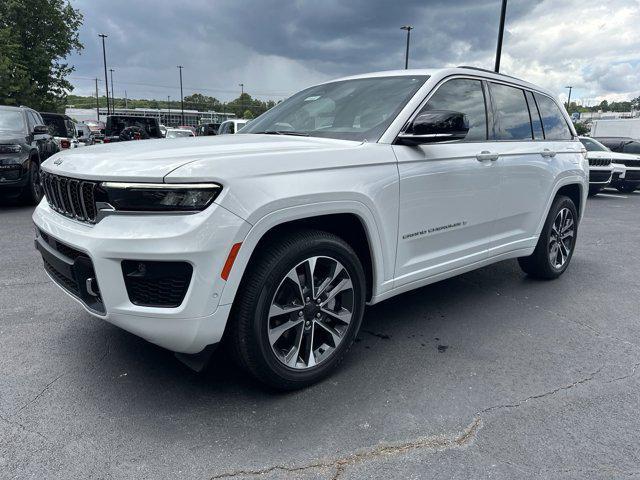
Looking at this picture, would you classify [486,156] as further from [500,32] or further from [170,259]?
[500,32]

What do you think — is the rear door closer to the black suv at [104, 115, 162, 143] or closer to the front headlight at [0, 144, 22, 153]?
the front headlight at [0, 144, 22, 153]

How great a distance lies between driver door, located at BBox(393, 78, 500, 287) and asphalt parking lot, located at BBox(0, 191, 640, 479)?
602 millimetres

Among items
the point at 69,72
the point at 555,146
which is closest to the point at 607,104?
the point at 69,72

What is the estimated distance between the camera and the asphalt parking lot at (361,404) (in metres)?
2.15

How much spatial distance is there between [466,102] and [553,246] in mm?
2028

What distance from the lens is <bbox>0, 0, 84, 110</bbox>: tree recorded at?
23828 mm

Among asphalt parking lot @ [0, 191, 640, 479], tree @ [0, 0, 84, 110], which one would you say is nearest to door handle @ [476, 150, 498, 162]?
asphalt parking lot @ [0, 191, 640, 479]

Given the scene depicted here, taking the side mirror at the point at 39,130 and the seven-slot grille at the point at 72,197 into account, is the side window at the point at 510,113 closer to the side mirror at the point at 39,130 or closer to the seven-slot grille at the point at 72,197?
the seven-slot grille at the point at 72,197

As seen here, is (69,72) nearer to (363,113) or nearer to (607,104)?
(363,113)

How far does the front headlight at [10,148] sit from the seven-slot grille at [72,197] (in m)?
6.40

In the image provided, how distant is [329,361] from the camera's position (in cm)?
280

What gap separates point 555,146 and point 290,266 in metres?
3.26

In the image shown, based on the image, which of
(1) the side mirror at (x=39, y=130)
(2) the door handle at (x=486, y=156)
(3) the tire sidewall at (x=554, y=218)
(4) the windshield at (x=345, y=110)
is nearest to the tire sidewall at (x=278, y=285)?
(4) the windshield at (x=345, y=110)

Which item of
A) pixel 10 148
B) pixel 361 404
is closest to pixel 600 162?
pixel 361 404
